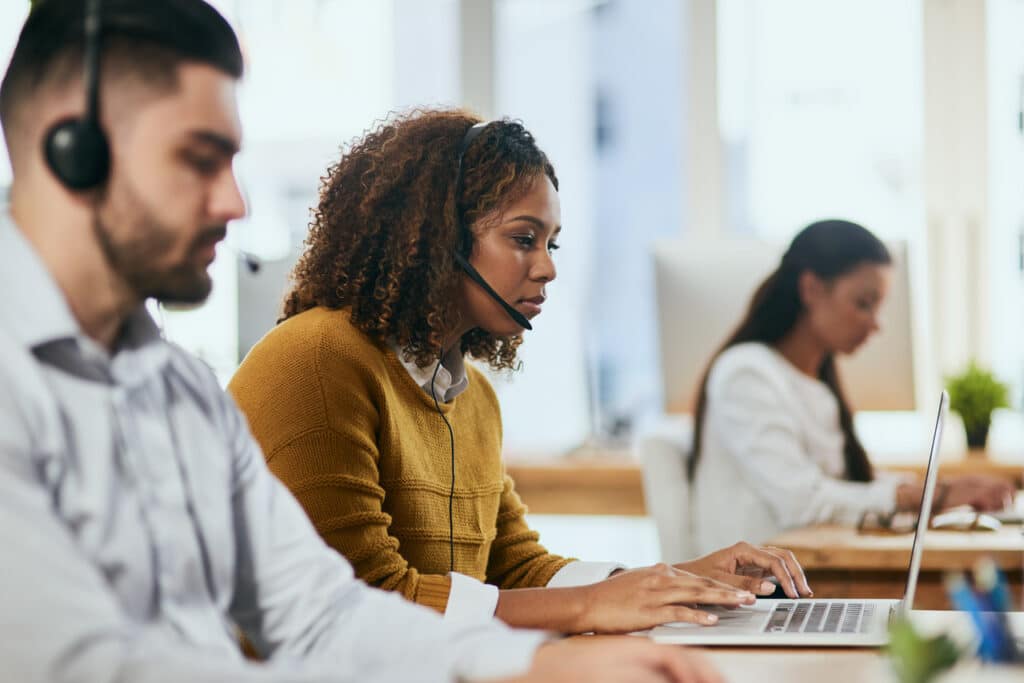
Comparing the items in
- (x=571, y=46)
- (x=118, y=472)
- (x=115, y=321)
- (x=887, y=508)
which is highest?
(x=571, y=46)

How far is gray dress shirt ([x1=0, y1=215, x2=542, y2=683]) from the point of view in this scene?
2.23 feet

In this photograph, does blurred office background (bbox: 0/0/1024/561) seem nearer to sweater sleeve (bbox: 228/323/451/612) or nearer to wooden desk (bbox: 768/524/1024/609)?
wooden desk (bbox: 768/524/1024/609)

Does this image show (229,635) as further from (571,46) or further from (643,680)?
(571,46)

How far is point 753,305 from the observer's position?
2588mm

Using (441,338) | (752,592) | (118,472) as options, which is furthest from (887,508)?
(118,472)

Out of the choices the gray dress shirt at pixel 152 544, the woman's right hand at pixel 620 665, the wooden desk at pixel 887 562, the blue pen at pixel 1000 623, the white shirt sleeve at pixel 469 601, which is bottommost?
the wooden desk at pixel 887 562

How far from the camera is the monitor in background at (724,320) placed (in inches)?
102

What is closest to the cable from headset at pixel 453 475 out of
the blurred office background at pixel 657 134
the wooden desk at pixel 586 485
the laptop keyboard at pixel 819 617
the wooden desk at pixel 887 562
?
the laptop keyboard at pixel 819 617

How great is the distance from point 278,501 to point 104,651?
0.93ft

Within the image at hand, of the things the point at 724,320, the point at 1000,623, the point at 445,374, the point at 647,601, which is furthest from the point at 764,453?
the point at 1000,623

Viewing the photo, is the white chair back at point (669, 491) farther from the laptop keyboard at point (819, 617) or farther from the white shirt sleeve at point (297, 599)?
the white shirt sleeve at point (297, 599)

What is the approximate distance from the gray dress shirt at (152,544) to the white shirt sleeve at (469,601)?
1.01 feet

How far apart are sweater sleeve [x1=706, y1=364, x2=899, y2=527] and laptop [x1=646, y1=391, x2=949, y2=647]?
1.02 metres

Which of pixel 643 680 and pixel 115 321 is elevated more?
pixel 115 321
